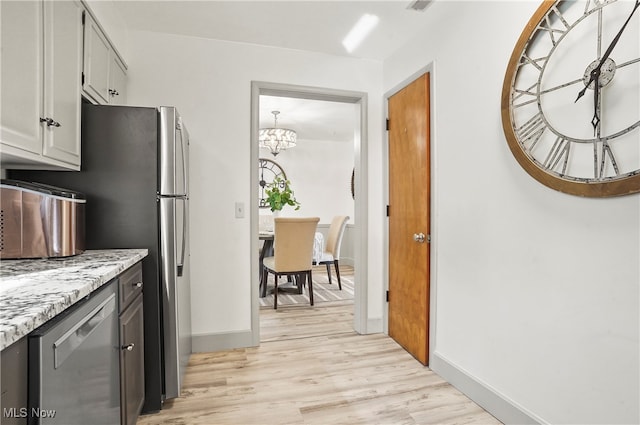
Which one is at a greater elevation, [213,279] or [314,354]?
[213,279]

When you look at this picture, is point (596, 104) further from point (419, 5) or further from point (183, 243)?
point (183, 243)

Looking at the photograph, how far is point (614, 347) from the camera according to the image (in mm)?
1328

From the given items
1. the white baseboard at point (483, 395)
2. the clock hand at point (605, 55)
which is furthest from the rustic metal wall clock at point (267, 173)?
the clock hand at point (605, 55)

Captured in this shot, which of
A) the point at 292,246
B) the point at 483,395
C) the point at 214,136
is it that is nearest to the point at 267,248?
the point at 292,246

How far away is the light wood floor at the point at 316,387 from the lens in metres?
1.87

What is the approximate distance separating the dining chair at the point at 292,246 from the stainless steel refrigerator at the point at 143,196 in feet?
6.16

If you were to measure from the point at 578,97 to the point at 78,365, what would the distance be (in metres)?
2.02

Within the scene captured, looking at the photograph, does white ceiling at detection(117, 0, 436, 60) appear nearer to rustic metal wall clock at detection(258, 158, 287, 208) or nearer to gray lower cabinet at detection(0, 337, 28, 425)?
gray lower cabinet at detection(0, 337, 28, 425)

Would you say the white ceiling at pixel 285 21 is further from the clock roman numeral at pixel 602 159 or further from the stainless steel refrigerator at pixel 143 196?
the clock roman numeral at pixel 602 159

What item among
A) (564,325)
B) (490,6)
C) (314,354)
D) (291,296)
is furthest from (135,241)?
(291,296)

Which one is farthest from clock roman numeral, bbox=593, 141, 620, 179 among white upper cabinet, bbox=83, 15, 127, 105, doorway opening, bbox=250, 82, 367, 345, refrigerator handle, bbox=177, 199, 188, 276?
white upper cabinet, bbox=83, 15, 127, 105

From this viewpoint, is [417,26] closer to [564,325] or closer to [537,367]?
[564,325]

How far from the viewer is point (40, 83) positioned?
141 centimetres

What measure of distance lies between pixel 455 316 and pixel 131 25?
3.05m
